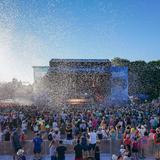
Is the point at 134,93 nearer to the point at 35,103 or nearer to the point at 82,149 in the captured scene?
the point at 35,103

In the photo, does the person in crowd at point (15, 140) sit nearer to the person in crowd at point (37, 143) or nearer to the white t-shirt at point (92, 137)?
the person in crowd at point (37, 143)

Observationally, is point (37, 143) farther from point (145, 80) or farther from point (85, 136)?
point (145, 80)

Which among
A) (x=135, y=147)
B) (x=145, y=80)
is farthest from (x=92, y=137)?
(x=145, y=80)

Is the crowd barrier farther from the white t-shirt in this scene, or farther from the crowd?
the white t-shirt

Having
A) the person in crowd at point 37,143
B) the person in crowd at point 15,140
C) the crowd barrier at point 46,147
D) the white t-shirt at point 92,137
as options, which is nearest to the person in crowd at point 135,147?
the white t-shirt at point 92,137

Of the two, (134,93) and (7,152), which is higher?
(134,93)

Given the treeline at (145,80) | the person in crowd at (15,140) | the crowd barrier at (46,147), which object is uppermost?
the treeline at (145,80)

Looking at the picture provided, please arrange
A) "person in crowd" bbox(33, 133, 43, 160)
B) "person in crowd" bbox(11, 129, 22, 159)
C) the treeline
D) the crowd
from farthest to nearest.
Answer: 1. the treeline
2. "person in crowd" bbox(11, 129, 22, 159)
3. "person in crowd" bbox(33, 133, 43, 160)
4. the crowd

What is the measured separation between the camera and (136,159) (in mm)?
18656

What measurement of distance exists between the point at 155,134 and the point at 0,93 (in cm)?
9230

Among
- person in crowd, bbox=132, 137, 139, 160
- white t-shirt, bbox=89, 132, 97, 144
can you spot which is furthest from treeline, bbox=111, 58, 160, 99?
white t-shirt, bbox=89, 132, 97, 144

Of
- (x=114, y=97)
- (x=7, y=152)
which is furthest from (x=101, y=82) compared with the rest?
(x=7, y=152)

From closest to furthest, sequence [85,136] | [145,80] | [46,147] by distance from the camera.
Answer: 1. [85,136]
2. [46,147]
3. [145,80]

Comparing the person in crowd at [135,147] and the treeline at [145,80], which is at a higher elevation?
the treeline at [145,80]
